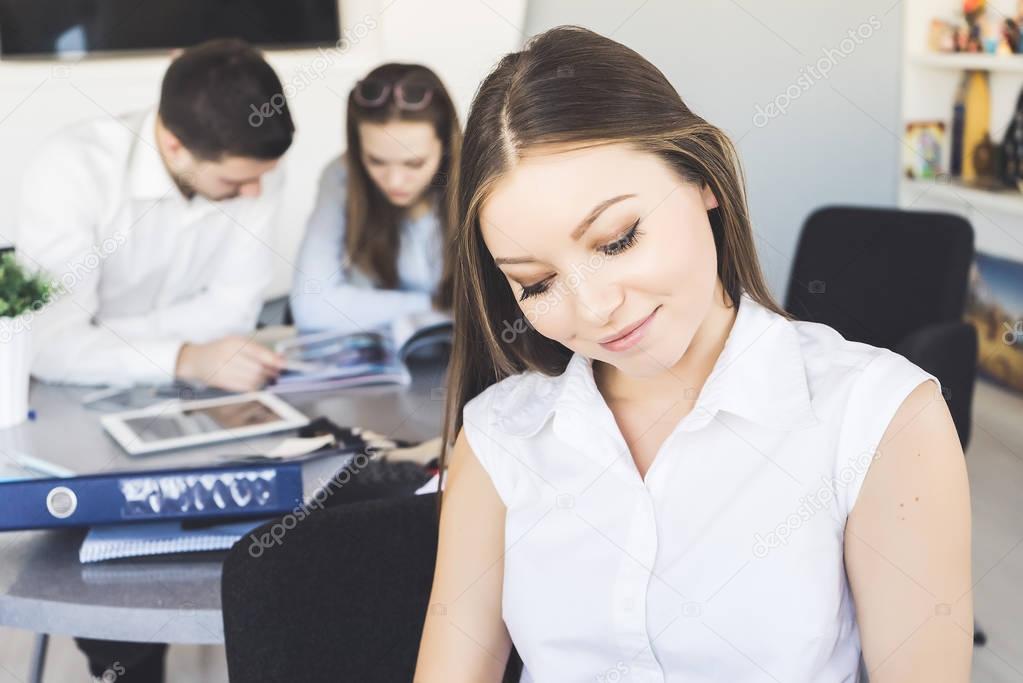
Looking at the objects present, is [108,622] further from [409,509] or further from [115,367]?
[115,367]

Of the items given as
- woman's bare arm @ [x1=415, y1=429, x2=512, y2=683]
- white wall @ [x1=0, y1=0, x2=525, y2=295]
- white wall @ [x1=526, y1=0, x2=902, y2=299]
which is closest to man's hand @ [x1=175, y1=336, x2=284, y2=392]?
woman's bare arm @ [x1=415, y1=429, x2=512, y2=683]

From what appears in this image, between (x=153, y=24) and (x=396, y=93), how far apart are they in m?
1.68

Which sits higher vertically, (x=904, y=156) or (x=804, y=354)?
(x=804, y=354)

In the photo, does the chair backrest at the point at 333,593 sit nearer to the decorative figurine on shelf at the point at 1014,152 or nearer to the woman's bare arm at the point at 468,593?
the woman's bare arm at the point at 468,593

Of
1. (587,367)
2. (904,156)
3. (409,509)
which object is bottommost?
(904,156)

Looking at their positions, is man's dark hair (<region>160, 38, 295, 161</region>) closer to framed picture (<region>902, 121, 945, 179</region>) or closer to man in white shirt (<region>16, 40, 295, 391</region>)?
man in white shirt (<region>16, 40, 295, 391</region>)

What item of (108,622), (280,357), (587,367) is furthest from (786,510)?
(280,357)

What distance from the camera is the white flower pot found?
1804 millimetres

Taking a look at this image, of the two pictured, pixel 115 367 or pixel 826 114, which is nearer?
pixel 115 367

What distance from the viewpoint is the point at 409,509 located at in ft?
3.85

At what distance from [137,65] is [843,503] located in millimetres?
3571

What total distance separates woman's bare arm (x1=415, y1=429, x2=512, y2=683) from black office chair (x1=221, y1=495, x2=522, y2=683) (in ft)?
0.18

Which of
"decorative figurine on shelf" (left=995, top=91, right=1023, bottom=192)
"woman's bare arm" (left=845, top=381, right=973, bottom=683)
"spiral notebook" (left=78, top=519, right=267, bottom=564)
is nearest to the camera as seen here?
"woman's bare arm" (left=845, top=381, right=973, bottom=683)

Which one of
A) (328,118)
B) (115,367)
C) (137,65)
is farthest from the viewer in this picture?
(328,118)
